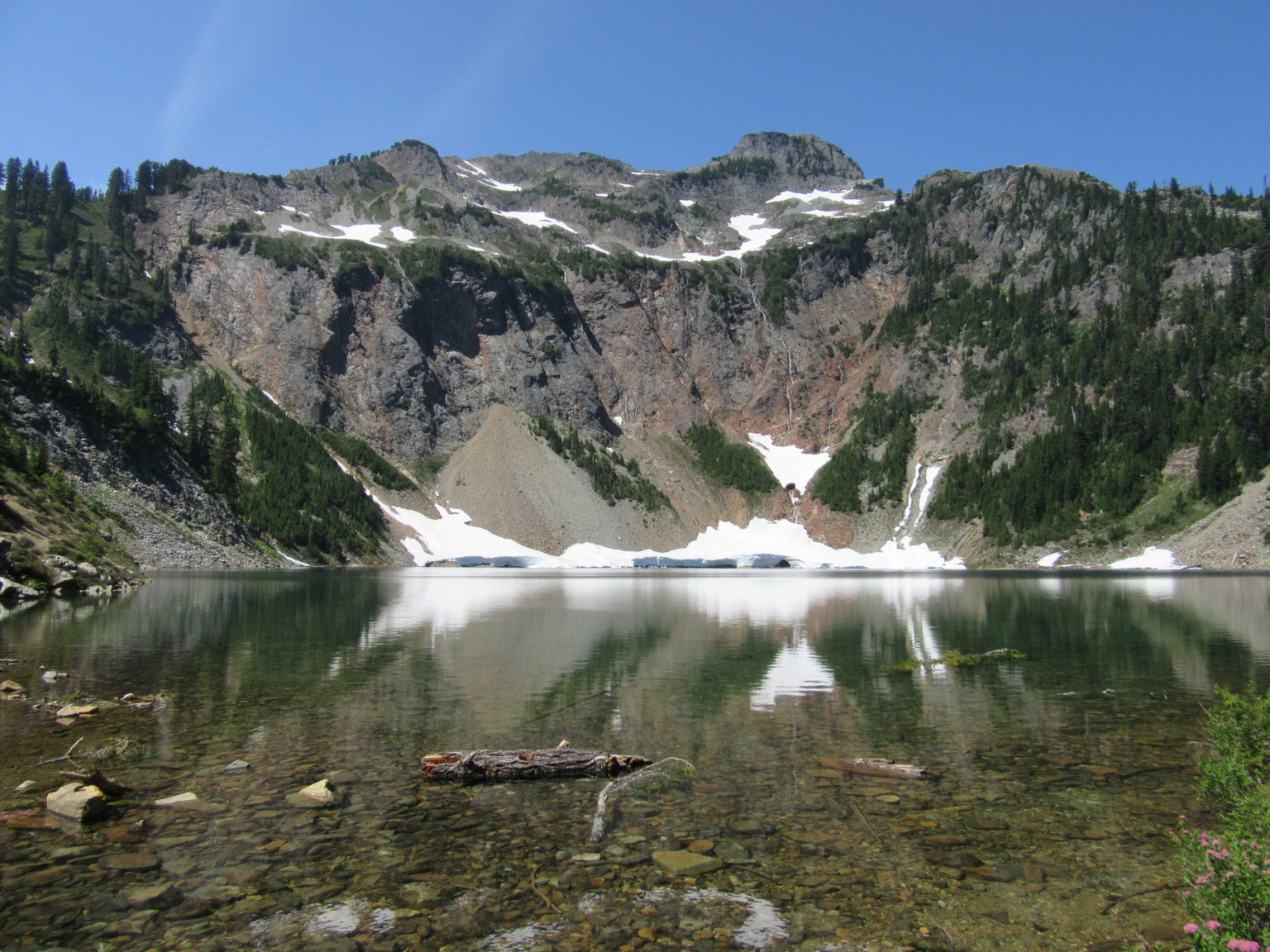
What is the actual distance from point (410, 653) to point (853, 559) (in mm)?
127680

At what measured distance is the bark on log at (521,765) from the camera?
11.9m

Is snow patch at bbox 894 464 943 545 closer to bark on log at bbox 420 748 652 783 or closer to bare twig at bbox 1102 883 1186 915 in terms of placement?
→ bark on log at bbox 420 748 652 783

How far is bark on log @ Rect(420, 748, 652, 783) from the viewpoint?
11938 mm

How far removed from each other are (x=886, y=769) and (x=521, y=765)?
605cm

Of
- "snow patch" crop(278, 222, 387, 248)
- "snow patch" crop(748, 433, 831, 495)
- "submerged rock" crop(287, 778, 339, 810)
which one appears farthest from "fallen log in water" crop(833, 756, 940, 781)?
"snow patch" crop(278, 222, 387, 248)

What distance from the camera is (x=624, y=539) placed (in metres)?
139

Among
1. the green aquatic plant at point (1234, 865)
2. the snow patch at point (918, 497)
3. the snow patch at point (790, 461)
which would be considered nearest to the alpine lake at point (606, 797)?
the green aquatic plant at point (1234, 865)

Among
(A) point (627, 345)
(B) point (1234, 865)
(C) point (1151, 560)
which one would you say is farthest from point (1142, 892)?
(A) point (627, 345)

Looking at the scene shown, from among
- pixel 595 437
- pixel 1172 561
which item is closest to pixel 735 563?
pixel 595 437

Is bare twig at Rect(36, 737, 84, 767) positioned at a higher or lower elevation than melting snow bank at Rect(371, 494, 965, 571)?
higher

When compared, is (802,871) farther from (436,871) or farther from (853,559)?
(853,559)

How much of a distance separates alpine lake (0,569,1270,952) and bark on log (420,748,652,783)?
0.24m

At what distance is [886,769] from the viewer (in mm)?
12445

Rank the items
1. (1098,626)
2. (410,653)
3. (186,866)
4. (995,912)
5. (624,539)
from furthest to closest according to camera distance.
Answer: (624,539) < (1098,626) < (410,653) < (186,866) < (995,912)
